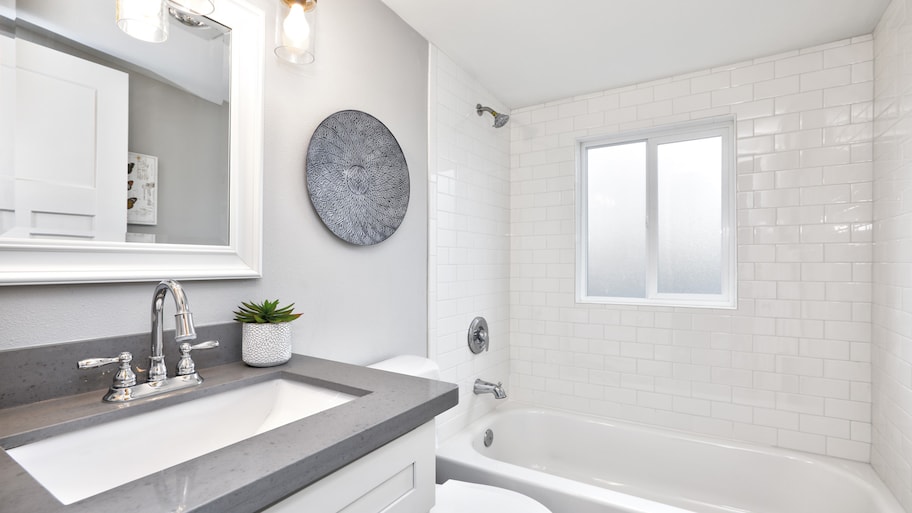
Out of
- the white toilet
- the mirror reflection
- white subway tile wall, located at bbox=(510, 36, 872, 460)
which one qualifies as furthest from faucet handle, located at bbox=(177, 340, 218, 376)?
white subway tile wall, located at bbox=(510, 36, 872, 460)

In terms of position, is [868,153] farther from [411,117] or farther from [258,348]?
[258,348]

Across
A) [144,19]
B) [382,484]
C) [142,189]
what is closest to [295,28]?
[144,19]

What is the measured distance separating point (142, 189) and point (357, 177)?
2.43 feet

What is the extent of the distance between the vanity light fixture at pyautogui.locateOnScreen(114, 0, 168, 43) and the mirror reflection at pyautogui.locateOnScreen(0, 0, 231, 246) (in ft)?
0.06

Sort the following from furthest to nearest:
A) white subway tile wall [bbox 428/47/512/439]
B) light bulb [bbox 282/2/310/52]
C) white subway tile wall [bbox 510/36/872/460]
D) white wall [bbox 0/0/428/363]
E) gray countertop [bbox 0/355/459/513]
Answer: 1. white subway tile wall [bbox 428/47/512/439]
2. white subway tile wall [bbox 510/36/872/460]
3. light bulb [bbox 282/2/310/52]
4. white wall [bbox 0/0/428/363]
5. gray countertop [bbox 0/355/459/513]

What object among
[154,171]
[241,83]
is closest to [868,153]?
[241,83]

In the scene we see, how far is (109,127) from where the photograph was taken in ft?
3.29

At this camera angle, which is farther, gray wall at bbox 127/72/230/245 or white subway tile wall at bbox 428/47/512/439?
white subway tile wall at bbox 428/47/512/439

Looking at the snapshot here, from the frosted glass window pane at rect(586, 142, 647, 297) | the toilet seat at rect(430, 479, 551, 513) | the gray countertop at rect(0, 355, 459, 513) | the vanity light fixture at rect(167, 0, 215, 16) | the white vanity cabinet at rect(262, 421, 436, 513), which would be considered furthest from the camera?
the frosted glass window pane at rect(586, 142, 647, 297)

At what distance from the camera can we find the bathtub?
178cm

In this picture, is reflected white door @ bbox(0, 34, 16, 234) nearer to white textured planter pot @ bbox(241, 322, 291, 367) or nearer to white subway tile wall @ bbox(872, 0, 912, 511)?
white textured planter pot @ bbox(241, 322, 291, 367)

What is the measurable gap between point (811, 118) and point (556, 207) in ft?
4.27

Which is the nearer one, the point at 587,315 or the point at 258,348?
the point at 258,348

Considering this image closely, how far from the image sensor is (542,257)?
2820 millimetres
